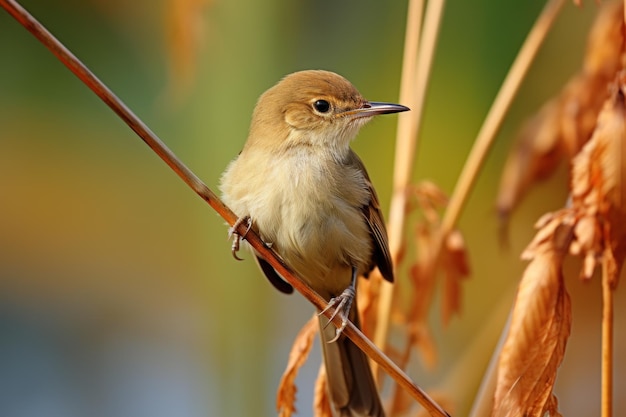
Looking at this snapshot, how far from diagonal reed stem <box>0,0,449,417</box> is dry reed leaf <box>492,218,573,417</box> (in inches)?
5.1

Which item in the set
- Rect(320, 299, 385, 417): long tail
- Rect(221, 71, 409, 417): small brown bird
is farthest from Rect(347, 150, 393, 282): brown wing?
Rect(320, 299, 385, 417): long tail

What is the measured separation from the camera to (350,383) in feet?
7.00

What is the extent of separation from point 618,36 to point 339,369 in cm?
106

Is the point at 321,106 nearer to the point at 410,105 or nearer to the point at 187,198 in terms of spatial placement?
the point at 410,105

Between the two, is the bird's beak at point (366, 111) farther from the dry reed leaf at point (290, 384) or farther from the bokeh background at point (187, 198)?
the dry reed leaf at point (290, 384)

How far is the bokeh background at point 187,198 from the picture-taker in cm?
303

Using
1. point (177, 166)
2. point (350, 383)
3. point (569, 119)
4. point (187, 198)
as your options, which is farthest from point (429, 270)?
point (187, 198)

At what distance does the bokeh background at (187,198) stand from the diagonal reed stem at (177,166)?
112 cm

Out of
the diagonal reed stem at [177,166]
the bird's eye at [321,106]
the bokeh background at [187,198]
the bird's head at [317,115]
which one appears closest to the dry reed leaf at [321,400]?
the diagonal reed stem at [177,166]

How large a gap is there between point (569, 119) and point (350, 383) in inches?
33.6

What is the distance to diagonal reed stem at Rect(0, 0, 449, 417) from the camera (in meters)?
1.23

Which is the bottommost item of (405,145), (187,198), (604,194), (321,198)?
(604,194)

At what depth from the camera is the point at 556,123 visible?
1.90 m

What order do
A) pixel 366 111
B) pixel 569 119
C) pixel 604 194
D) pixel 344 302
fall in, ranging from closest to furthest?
pixel 604 194, pixel 569 119, pixel 344 302, pixel 366 111
